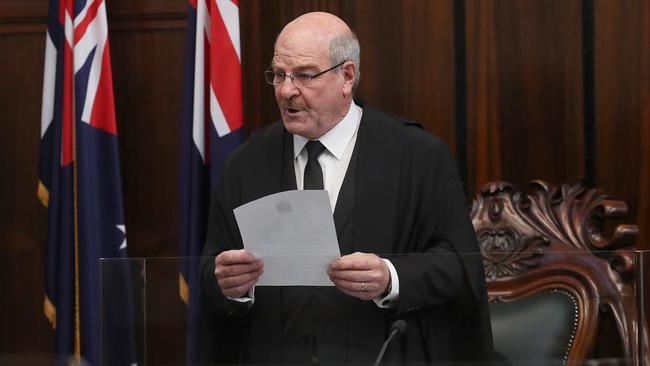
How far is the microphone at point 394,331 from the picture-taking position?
206 cm

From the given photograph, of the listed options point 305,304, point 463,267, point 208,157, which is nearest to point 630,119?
point 208,157

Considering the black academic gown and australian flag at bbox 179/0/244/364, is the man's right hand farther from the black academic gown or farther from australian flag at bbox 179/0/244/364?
australian flag at bbox 179/0/244/364

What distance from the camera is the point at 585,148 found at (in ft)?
14.1

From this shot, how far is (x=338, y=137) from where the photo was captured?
2.97 m

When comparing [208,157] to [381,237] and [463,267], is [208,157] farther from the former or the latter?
[463,267]

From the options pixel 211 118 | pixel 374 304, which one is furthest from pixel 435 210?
pixel 211 118

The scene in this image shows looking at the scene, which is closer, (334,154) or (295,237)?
(295,237)

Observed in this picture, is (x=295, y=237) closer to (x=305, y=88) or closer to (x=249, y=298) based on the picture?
(x=249, y=298)

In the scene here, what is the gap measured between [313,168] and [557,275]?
2.87ft

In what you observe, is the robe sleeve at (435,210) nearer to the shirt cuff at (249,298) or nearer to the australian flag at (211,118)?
the shirt cuff at (249,298)

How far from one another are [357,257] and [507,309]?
819 mm

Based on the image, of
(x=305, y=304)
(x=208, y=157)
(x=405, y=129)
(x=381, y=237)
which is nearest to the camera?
(x=305, y=304)

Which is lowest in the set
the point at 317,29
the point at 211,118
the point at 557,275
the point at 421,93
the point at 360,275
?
the point at 557,275

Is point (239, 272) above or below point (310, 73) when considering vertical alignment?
below
